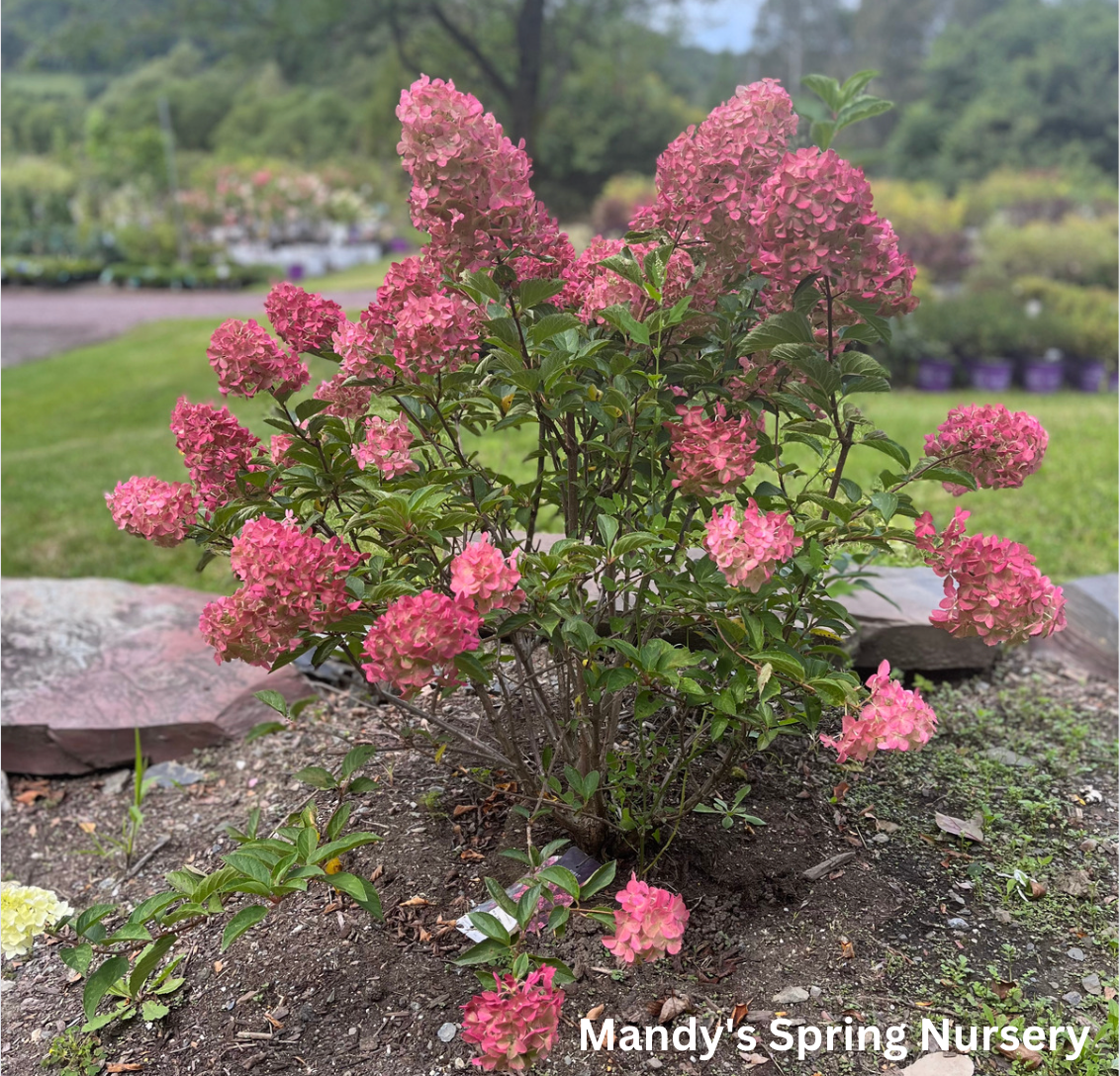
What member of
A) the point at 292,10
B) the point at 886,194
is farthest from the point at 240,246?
the point at 886,194

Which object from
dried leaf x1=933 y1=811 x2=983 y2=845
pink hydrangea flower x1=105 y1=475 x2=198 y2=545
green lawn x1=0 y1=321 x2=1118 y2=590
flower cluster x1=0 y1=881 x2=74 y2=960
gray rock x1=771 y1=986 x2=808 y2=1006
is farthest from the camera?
A: green lawn x1=0 y1=321 x2=1118 y2=590

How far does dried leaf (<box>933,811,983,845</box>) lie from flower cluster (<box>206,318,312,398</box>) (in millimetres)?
1712

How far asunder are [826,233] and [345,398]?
89 centimetres

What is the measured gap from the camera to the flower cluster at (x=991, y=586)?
57.9 inches

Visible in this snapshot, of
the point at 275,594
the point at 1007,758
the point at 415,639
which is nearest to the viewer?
the point at 415,639

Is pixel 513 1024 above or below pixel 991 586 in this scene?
below

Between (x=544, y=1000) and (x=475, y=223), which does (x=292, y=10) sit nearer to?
(x=475, y=223)

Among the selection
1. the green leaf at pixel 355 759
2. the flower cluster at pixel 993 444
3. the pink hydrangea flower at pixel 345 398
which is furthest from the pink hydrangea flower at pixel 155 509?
the flower cluster at pixel 993 444

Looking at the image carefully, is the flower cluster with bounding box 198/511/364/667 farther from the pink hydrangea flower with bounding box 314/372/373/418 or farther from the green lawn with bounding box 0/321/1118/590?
the green lawn with bounding box 0/321/1118/590

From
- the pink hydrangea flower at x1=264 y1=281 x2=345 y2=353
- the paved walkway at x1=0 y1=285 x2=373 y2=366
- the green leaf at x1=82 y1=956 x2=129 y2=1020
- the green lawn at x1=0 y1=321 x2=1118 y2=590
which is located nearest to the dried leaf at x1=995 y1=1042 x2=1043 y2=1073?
the green leaf at x1=82 y1=956 x2=129 y2=1020

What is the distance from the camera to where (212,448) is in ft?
5.46

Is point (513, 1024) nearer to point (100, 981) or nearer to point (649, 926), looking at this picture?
point (649, 926)

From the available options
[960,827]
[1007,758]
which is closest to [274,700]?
[960,827]

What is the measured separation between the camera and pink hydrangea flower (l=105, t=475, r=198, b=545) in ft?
→ 5.28
